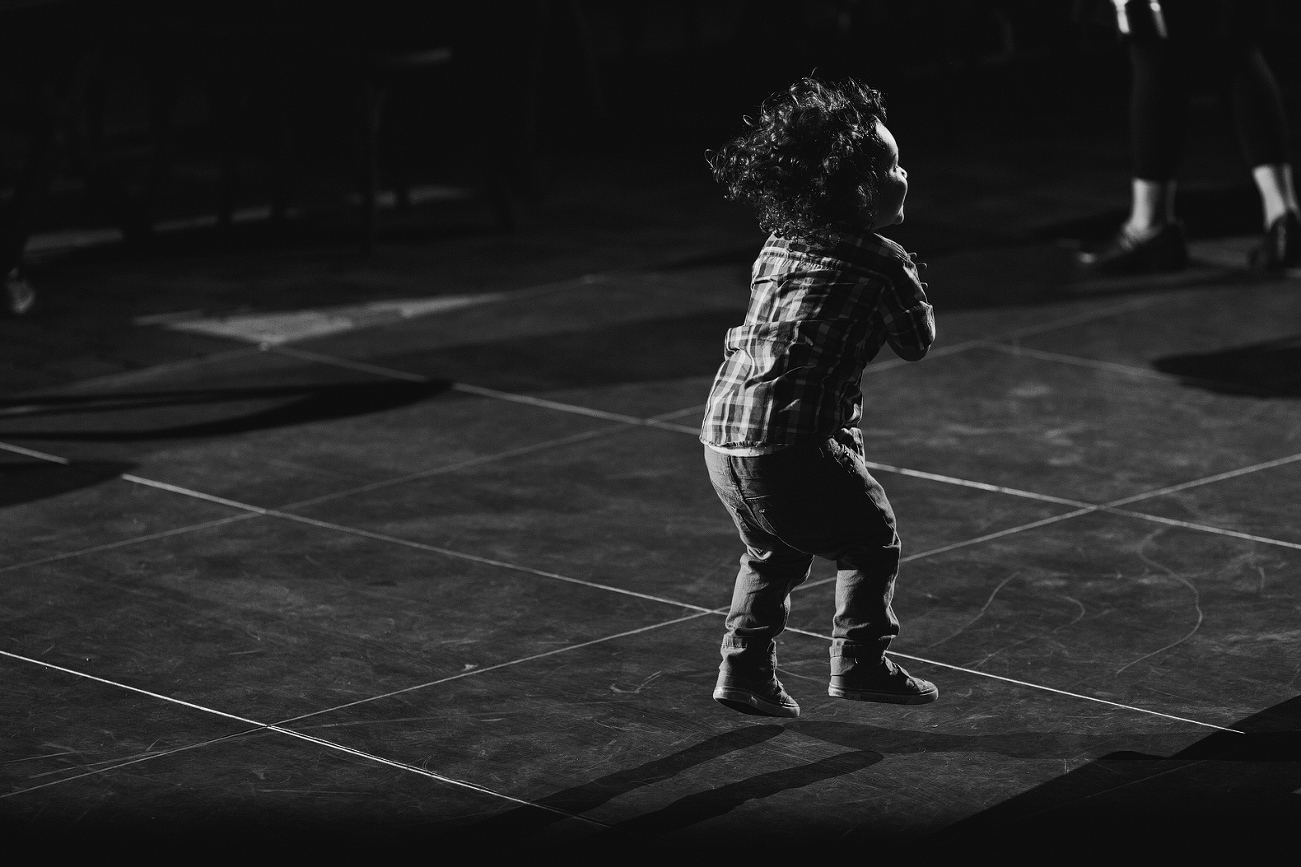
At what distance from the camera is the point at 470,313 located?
829 centimetres

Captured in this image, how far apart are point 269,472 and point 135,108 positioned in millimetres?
8685

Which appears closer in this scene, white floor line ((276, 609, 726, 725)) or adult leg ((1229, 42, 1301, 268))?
white floor line ((276, 609, 726, 725))

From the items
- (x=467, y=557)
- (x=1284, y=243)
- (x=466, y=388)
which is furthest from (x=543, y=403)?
(x=1284, y=243)

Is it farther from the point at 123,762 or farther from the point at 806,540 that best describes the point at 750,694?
the point at 123,762

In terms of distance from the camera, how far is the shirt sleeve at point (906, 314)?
4.03m

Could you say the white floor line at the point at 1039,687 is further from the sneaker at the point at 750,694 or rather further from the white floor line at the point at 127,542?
the white floor line at the point at 127,542

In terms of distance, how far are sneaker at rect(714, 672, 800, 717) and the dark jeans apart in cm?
2

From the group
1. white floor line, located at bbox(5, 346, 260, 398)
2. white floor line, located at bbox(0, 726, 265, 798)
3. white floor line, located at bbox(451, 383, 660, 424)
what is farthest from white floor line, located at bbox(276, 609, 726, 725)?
white floor line, located at bbox(5, 346, 260, 398)

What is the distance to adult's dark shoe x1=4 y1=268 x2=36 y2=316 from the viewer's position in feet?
27.2

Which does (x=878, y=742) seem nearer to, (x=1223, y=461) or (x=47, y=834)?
(x=47, y=834)

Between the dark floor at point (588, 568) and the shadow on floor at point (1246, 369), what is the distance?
0.07 ft

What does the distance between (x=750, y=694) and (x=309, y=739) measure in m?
0.89

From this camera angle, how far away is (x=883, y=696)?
4.25m

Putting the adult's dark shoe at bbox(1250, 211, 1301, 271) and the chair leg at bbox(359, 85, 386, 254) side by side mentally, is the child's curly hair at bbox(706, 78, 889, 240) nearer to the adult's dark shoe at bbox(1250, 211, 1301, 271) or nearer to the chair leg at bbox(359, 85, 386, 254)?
the adult's dark shoe at bbox(1250, 211, 1301, 271)
